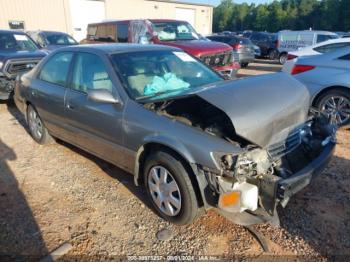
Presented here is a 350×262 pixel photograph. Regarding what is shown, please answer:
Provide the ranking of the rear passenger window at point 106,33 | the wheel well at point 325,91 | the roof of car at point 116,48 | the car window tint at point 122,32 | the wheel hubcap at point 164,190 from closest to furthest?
the wheel hubcap at point 164,190 < the roof of car at point 116,48 < the wheel well at point 325,91 < the car window tint at point 122,32 < the rear passenger window at point 106,33

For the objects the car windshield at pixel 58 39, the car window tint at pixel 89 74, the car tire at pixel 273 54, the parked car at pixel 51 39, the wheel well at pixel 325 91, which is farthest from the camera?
the car tire at pixel 273 54

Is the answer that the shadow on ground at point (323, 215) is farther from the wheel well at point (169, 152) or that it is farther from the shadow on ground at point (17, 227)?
the shadow on ground at point (17, 227)

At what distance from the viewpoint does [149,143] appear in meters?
3.00

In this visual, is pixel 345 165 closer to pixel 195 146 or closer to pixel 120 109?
pixel 195 146

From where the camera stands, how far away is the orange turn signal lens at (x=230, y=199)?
247 cm

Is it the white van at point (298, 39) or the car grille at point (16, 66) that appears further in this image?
the white van at point (298, 39)

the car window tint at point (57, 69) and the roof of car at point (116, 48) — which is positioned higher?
the roof of car at point (116, 48)

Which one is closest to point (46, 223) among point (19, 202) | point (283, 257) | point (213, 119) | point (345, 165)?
point (19, 202)

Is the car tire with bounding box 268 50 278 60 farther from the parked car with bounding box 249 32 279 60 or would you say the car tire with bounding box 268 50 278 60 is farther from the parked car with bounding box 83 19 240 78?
the parked car with bounding box 83 19 240 78

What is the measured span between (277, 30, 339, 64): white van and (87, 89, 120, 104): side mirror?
14.2 meters

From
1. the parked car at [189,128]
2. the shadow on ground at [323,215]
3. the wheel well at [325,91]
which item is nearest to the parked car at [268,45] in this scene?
the wheel well at [325,91]

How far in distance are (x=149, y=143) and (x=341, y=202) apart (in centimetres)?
217

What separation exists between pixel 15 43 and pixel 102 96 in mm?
7115

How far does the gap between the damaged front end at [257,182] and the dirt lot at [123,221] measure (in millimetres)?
381
